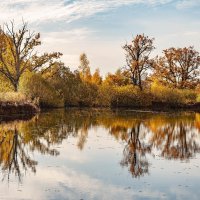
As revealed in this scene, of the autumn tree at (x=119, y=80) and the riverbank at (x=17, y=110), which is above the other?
the autumn tree at (x=119, y=80)

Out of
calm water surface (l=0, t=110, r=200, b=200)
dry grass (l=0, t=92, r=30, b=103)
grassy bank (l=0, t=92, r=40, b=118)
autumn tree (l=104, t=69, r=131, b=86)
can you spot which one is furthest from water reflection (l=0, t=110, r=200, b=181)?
autumn tree (l=104, t=69, r=131, b=86)

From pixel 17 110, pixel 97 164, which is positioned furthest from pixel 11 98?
pixel 97 164

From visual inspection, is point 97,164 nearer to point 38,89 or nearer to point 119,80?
point 38,89

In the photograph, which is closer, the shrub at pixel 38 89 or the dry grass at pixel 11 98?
the dry grass at pixel 11 98

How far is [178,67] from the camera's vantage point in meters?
61.8

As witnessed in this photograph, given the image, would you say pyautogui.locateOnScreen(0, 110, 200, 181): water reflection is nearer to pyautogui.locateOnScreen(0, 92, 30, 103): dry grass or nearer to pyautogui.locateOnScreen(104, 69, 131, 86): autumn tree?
pyautogui.locateOnScreen(0, 92, 30, 103): dry grass

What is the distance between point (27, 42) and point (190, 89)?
23.8 meters

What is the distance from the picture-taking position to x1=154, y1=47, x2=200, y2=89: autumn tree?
6156 cm

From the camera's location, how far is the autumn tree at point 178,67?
61.6 meters

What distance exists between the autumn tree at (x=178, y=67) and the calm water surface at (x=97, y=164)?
40.9 metres

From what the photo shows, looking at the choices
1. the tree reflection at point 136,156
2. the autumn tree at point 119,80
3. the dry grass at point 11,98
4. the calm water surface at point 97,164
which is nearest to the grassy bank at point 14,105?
the dry grass at point 11,98

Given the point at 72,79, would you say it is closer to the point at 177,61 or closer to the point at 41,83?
the point at 41,83

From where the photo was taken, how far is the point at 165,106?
5384 centimetres

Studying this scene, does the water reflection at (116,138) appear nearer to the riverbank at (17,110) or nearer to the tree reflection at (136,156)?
the tree reflection at (136,156)
